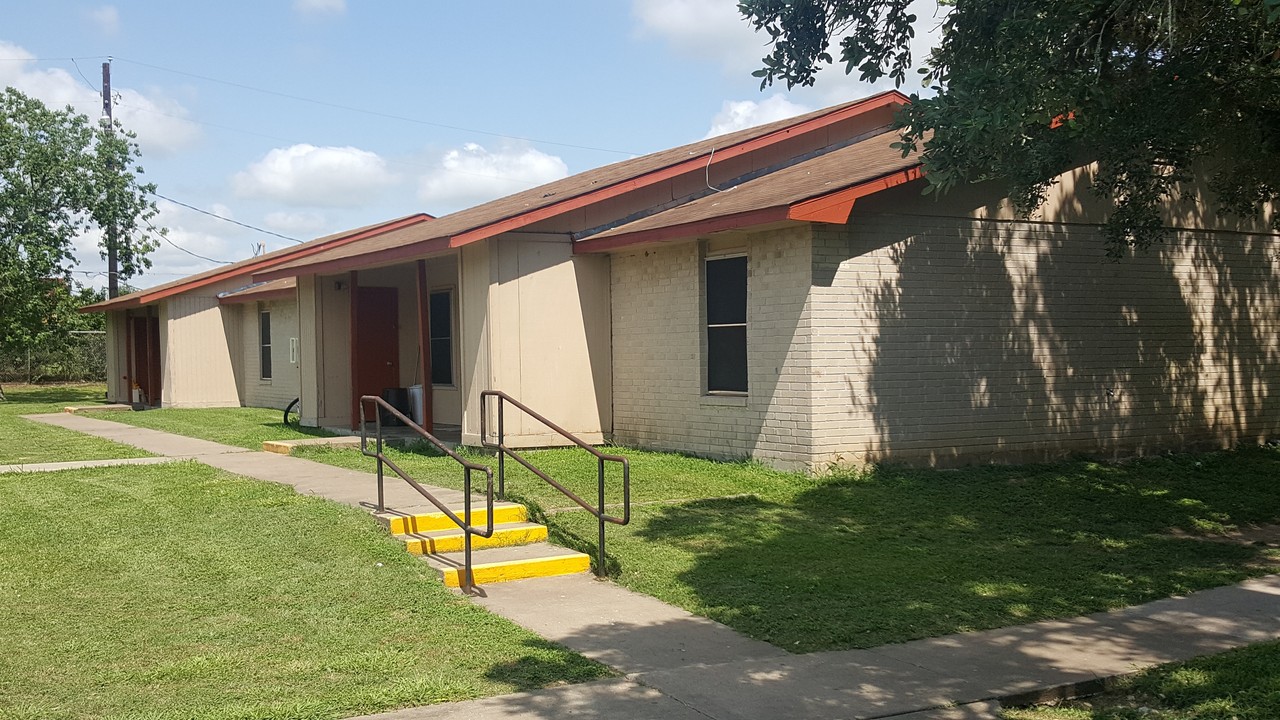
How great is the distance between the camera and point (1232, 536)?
1027 centimetres

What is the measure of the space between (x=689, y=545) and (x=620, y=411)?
19.2 feet

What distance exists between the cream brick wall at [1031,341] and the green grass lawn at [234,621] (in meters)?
5.64

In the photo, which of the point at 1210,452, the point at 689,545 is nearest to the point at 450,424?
the point at 689,545

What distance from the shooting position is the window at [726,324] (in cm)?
1320

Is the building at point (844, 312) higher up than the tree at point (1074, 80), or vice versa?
the tree at point (1074, 80)

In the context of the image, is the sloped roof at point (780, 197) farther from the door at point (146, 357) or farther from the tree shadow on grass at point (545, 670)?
the door at point (146, 357)

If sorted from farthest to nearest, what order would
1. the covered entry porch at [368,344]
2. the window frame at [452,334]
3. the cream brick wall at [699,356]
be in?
the covered entry porch at [368,344] < the window frame at [452,334] < the cream brick wall at [699,356]

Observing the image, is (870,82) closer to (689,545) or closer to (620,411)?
(689,545)

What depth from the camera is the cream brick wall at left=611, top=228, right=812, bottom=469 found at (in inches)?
484

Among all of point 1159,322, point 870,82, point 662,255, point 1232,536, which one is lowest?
point 1232,536

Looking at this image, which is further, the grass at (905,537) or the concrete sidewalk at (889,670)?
the grass at (905,537)

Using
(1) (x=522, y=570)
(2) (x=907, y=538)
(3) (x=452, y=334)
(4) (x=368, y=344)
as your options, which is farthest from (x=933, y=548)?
(4) (x=368, y=344)

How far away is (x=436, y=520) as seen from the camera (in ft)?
31.3

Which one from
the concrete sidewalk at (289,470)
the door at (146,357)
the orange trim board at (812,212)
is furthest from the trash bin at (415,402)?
the door at (146,357)
